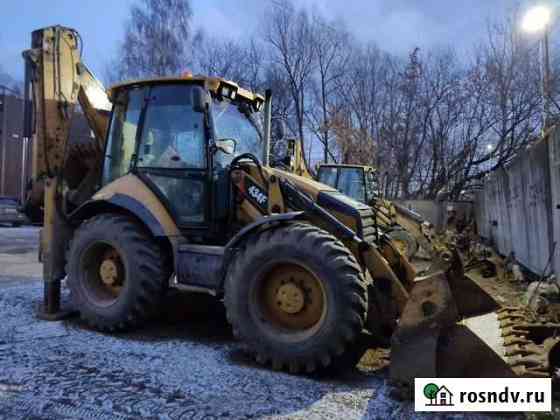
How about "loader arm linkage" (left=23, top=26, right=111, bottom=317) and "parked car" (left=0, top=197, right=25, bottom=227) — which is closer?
"loader arm linkage" (left=23, top=26, right=111, bottom=317)

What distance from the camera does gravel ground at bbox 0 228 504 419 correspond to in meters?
2.94

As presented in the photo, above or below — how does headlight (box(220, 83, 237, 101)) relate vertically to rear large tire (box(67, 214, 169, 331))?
above

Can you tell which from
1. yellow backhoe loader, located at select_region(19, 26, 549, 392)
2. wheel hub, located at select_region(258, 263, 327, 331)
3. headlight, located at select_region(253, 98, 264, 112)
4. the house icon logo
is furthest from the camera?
headlight, located at select_region(253, 98, 264, 112)

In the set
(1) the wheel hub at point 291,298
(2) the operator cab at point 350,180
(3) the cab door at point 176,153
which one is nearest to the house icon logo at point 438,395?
(1) the wheel hub at point 291,298

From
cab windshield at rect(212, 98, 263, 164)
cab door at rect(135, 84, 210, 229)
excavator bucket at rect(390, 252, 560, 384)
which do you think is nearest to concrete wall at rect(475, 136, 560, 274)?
excavator bucket at rect(390, 252, 560, 384)

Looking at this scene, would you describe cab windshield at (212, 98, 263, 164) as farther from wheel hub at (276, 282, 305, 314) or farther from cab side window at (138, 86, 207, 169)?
wheel hub at (276, 282, 305, 314)

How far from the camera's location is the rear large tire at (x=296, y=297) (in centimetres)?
346

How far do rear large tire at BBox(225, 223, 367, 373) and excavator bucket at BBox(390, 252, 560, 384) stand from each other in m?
0.37

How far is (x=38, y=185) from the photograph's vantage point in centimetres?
543

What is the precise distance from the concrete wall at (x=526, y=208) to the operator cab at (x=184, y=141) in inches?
189

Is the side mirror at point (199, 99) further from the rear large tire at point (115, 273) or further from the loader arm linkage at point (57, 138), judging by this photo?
the loader arm linkage at point (57, 138)

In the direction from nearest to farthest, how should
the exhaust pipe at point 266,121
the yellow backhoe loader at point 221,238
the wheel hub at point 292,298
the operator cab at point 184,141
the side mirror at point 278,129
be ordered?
the yellow backhoe loader at point 221,238
the wheel hub at point 292,298
the exhaust pipe at point 266,121
the operator cab at point 184,141
the side mirror at point 278,129

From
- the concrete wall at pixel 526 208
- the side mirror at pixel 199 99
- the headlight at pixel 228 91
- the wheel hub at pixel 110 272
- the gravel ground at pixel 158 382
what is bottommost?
the gravel ground at pixel 158 382

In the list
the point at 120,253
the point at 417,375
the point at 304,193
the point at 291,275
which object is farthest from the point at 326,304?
the point at 120,253
